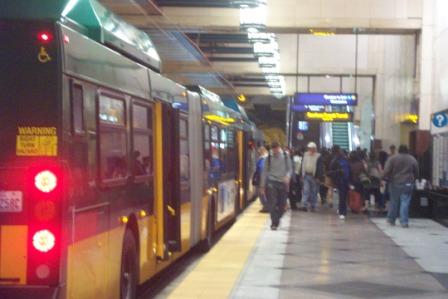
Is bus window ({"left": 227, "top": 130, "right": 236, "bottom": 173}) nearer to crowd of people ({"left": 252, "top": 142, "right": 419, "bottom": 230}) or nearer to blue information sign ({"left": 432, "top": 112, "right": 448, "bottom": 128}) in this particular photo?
crowd of people ({"left": 252, "top": 142, "right": 419, "bottom": 230})

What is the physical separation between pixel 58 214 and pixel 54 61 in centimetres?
102

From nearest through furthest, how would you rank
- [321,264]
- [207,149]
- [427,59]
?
1. [321,264]
2. [207,149]
3. [427,59]

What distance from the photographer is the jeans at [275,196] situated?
16828mm

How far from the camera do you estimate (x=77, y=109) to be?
604 cm

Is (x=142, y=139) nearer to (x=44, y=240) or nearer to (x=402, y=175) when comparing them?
(x=44, y=240)

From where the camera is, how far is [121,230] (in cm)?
739

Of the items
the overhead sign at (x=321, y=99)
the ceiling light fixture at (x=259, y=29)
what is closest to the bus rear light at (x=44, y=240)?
the ceiling light fixture at (x=259, y=29)

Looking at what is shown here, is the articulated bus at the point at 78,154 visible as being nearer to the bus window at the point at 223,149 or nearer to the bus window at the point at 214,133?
the bus window at the point at 214,133

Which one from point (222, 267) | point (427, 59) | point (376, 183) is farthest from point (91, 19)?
point (376, 183)

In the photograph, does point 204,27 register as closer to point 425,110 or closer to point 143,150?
point 425,110

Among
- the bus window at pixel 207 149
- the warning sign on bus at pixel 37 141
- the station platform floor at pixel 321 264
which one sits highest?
the warning sign on bus at pixel 37 141

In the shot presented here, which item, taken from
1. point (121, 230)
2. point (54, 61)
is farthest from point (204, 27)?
point (54, 61)

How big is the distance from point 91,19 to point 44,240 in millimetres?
2155

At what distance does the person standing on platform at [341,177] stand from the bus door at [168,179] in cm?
1023
